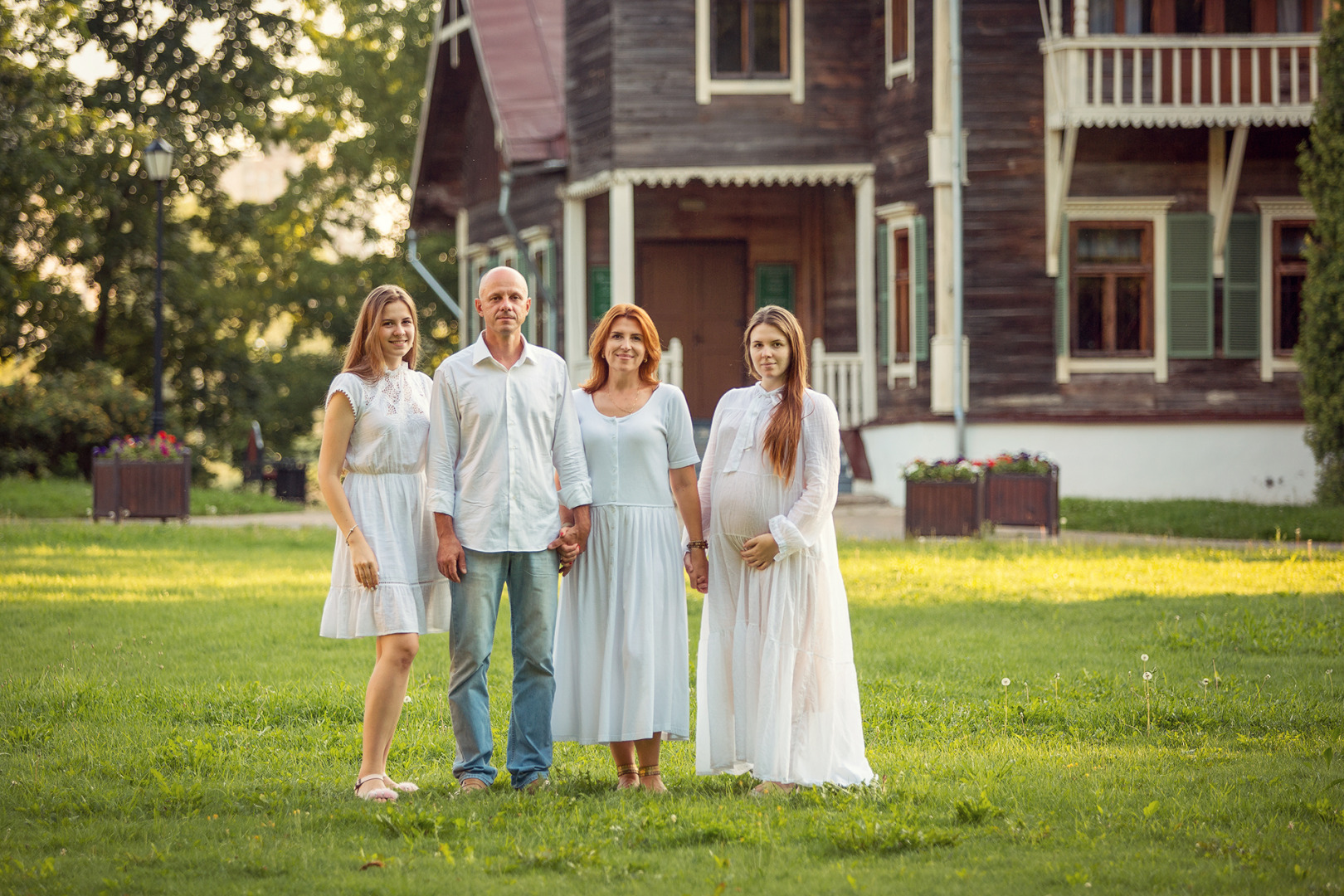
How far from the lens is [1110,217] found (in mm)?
19719

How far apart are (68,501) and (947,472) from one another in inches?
495

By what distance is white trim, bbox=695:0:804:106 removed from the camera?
21.0m

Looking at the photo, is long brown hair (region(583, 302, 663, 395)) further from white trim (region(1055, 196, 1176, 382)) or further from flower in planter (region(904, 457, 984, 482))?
white trim (region(1055, 196, 1176, 382))

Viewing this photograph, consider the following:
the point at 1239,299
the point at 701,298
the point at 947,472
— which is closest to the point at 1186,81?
the point at 1239,299

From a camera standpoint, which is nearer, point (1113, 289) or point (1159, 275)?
point (1159, 275)

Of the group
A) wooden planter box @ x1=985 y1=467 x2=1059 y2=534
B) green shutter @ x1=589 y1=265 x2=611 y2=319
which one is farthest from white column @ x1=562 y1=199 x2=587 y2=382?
wooden planter box @ x1=985 y1=467 x2=1059 y2=534

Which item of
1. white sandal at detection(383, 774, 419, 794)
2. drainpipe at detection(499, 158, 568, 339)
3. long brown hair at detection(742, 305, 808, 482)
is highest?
drainpipe at detection(499, 158, 568, 339)

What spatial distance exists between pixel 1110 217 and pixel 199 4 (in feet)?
67.0

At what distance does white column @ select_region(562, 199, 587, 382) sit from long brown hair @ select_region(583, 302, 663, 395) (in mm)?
16129

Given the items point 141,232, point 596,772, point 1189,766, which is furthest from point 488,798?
point 141,232

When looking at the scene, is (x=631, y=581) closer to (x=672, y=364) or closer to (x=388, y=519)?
(x=388, y=519)

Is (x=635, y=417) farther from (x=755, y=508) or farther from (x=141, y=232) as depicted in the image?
(x=141, y=232)

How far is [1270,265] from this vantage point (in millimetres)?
19812

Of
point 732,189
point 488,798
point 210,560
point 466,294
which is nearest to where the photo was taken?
point 488,798
